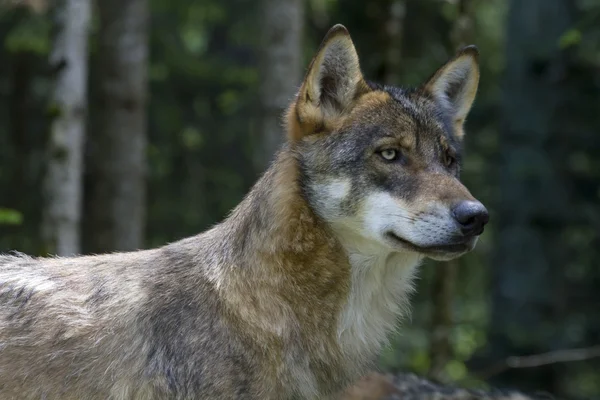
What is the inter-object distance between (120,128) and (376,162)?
21.7 ft

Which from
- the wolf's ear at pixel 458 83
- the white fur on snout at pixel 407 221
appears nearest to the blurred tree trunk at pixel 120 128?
the wolf's ear at pixel 458 83

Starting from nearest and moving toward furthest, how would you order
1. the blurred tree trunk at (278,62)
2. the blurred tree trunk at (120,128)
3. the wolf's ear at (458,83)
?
the wolf's ear at (458,83) < the blurred tree trunk at (278,62) < the blurred tree trunk at (120,128)

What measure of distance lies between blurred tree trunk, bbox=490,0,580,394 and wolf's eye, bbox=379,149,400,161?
9.12 meters

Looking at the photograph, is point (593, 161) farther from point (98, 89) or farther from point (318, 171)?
point (318, 171)

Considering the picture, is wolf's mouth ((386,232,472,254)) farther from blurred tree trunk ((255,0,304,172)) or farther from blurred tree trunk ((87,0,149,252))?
blurred tree trunk ((87,0,149,252))

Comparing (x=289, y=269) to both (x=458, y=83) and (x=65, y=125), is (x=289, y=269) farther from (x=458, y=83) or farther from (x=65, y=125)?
(x=65, y=125)

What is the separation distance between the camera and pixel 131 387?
4930 millimetres

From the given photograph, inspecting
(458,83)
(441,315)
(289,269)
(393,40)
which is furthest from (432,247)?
(393,40)

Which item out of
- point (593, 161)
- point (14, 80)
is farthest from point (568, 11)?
point (14, 80)

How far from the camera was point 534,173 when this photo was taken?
13938 mm

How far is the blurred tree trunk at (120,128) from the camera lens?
11133mm

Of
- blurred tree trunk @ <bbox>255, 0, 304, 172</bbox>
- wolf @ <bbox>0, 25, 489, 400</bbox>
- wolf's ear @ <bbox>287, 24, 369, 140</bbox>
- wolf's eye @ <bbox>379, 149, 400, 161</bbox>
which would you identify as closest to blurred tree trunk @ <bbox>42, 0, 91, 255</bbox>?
blurred tree trunk @ <bbox>255, 0, 304, 172</bbox>

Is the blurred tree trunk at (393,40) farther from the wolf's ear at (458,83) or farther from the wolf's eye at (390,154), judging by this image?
the wolf's eye at (390,154)

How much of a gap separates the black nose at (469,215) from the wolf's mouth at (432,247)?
0.35ft
